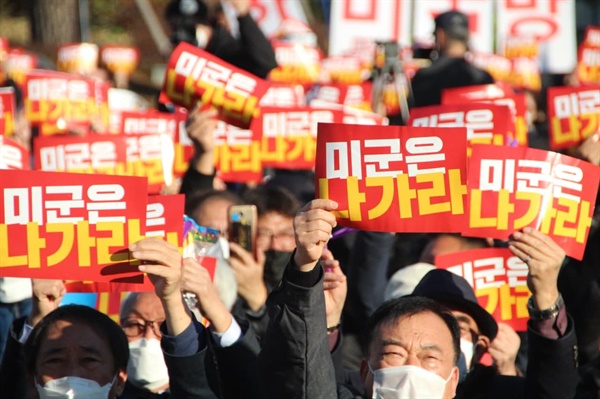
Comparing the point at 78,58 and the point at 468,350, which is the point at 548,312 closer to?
the point at 468,350

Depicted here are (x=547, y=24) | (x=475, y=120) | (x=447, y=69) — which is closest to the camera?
(x=475, y=120)

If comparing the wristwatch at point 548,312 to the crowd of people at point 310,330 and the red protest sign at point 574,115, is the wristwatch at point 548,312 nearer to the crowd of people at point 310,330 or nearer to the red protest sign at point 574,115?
the crowd of people at point 310,330

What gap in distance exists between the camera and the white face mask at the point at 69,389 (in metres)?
4.23

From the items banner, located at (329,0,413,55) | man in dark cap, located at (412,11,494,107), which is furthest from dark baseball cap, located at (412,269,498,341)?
banner, located at (329,0,413,55)

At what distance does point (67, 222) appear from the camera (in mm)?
4359

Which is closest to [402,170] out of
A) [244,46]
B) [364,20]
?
[244,46]

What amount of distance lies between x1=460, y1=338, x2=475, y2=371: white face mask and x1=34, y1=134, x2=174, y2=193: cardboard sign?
2.51 meters

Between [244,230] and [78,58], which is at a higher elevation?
[78,58]

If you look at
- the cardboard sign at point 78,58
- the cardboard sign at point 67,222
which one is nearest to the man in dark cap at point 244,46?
the cardboard sign at point 67,222

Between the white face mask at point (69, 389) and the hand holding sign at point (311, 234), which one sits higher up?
the hand holding sign at point (311, 234)

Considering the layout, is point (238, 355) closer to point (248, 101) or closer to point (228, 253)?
point (228, 253)

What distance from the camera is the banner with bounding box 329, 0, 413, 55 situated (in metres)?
10.8

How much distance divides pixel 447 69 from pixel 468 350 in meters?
3.97

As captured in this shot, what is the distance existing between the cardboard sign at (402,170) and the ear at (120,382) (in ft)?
3.52
